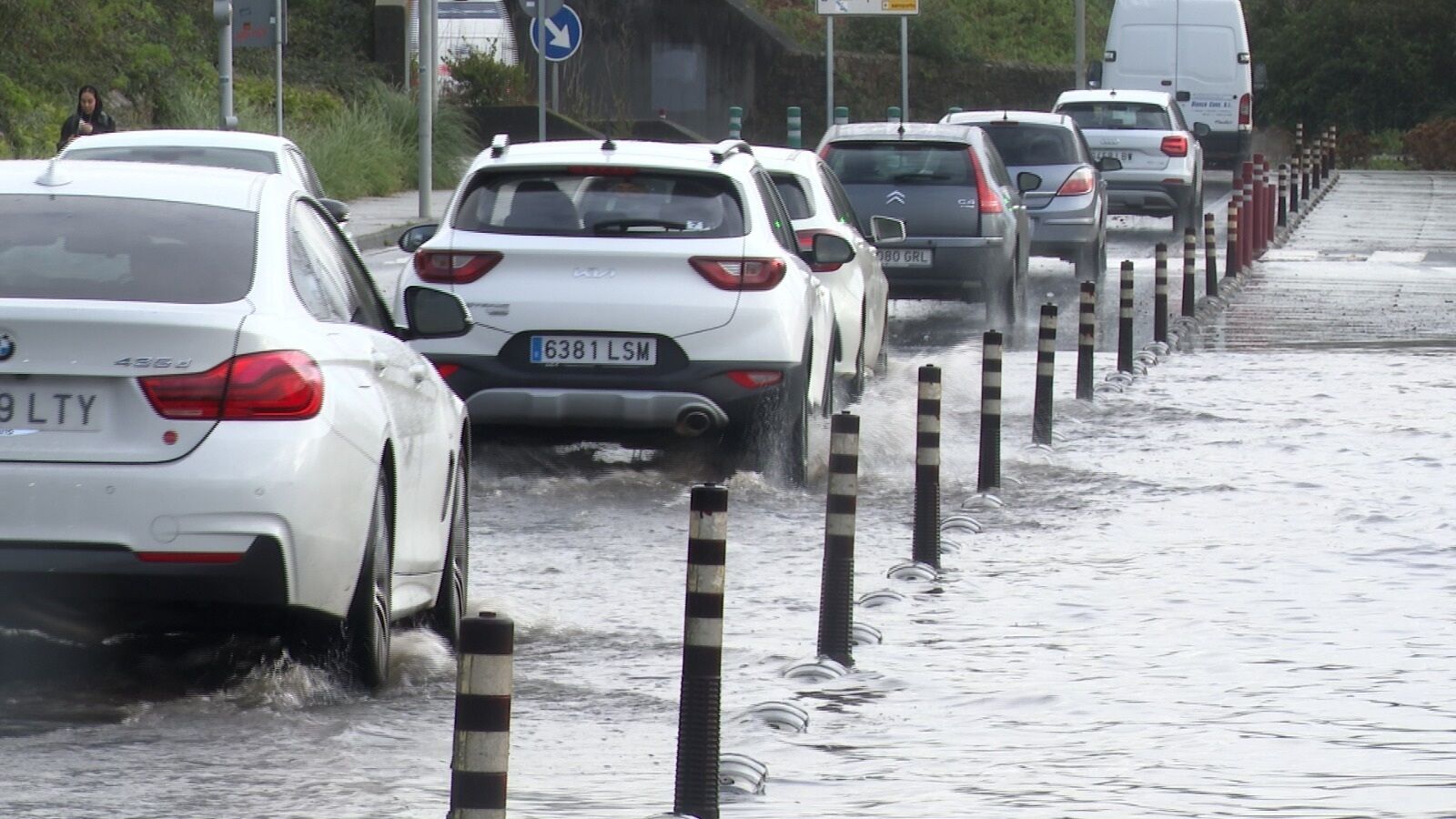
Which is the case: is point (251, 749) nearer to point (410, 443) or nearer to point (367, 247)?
point (410, 443)

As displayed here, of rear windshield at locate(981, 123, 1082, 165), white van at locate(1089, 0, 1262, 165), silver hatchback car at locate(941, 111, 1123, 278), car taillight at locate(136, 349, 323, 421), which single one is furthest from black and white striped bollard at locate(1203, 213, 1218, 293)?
white van at locate(1089, 0, 1262, 165)

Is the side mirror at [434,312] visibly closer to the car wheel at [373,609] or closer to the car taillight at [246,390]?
the car wheel at [373,609]

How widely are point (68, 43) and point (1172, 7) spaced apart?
18118 mm

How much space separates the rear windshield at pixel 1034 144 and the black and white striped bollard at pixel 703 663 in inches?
846

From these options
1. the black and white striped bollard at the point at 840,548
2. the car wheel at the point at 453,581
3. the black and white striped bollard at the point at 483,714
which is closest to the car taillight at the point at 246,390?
the car wheel at the point at 453,581

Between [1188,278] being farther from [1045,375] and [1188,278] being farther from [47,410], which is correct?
[47,410]

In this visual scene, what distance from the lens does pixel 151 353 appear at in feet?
22.6

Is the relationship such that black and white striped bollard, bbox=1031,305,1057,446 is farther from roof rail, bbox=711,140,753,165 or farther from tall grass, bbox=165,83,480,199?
tall grass, bbox=165,83,480,199

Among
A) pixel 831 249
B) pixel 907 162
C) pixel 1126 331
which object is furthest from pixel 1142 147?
pixel 831 249

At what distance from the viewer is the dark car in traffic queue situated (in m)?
21.6

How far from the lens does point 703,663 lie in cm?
621

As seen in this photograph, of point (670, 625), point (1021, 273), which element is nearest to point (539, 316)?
point (670, 625)

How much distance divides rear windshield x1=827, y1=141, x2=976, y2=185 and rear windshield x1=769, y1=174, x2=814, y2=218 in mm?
5195

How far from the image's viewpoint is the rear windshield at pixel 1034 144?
2752cm
